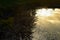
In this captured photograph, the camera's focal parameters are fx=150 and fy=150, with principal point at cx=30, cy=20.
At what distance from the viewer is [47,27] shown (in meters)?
5.21

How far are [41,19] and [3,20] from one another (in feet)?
13.7

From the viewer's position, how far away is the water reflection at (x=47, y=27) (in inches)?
172

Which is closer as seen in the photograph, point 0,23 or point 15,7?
point 15,7

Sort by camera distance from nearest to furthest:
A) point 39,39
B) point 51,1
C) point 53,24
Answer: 1. point 51,1
2. point 39,39
3. point 53,24

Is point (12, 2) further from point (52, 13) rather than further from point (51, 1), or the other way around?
point (52, 13)

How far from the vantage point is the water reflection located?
4379mm

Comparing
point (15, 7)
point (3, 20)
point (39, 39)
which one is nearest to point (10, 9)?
point (15, 7)

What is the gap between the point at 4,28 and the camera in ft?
5.67

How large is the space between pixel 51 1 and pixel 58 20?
14.4ft

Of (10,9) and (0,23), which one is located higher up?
(10,9)

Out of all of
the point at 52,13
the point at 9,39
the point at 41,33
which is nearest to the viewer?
the point at 9,39

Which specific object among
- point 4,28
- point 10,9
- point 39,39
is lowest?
point 39,39

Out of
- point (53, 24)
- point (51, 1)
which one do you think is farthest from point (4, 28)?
point (53, 24)

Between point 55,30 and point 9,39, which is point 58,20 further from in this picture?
point 9,39
